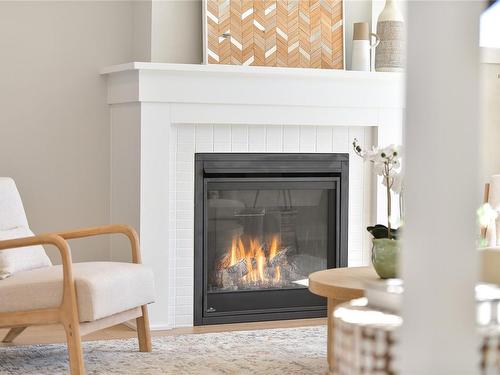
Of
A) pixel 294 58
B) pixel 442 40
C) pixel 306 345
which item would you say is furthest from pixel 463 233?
pixel 294 58

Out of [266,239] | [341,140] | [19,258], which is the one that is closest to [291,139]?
[341,140]

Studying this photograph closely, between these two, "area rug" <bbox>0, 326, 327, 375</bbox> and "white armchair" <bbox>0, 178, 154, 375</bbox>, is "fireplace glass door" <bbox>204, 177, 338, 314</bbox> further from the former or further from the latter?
"white armchair" <bbox>0, 178, 154, 375</bbox>

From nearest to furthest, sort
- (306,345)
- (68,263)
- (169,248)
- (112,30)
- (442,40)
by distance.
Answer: (442,40)
(68,263)
(306,345)
(169,248)
(112,30)

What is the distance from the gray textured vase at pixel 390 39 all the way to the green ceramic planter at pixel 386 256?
5.83 feet

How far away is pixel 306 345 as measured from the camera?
450cm

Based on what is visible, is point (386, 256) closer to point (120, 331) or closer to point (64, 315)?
point (64, 315)

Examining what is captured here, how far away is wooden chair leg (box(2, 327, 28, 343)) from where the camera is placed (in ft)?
14.3

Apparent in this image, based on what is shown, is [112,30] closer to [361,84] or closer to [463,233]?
[361,84]

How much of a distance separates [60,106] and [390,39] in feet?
6.10

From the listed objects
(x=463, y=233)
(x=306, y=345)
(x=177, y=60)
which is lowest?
(x=306, y=345)

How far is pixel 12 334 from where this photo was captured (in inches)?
173

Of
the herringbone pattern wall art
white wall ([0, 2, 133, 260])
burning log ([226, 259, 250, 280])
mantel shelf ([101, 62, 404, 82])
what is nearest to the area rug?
burning log ([226, 259, 250, 280])

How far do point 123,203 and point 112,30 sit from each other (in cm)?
98

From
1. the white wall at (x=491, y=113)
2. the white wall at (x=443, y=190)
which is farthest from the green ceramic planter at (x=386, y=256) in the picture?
the white wall at (x=443, y=190)
